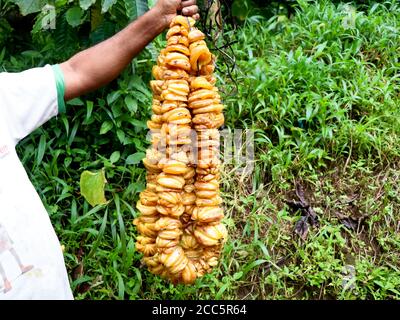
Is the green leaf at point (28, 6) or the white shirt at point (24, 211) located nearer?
the white shirt at point (24, 211)

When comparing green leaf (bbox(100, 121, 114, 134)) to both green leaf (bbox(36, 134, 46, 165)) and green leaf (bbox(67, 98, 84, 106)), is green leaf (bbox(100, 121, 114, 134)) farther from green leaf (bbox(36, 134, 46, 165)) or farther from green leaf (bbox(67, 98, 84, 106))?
green leaf (bbox(36, 134, 46, 165))

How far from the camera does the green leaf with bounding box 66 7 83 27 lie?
2979 millimetres

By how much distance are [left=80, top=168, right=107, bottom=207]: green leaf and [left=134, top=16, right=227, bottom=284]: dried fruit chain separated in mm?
859

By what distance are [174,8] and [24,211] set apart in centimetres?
92

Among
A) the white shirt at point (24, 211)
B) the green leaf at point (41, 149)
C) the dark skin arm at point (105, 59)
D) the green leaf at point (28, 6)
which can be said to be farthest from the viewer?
the green leaf at point (41, 149)

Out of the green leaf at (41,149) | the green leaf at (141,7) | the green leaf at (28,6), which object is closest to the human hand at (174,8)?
the green leaf at (141,7)

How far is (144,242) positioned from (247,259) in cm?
103

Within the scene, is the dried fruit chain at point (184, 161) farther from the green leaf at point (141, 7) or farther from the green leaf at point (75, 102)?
the green leaf at point (75, 102)

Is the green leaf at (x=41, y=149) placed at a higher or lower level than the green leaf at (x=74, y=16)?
lower

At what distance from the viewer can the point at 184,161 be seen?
1978 mm

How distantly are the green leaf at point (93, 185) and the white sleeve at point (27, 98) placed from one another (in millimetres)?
746

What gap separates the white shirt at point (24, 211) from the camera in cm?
188

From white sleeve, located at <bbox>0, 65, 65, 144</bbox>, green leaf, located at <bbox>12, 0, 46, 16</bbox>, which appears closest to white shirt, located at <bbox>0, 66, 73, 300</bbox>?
white sleeve, located at <bbox>0, 65, 65, 144</bbox>
